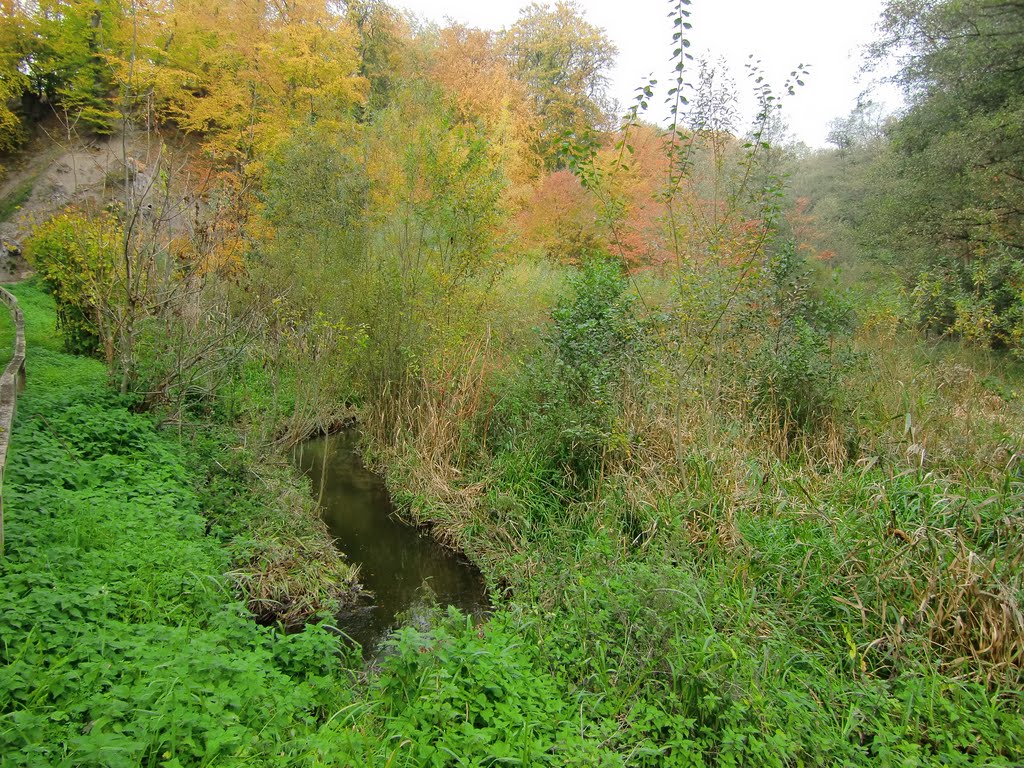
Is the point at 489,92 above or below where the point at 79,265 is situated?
above

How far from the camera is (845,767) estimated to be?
2457 millimetres

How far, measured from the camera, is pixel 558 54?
21375mm

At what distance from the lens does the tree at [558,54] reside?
2108 centimetres

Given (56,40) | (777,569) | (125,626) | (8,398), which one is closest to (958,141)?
(777,569)

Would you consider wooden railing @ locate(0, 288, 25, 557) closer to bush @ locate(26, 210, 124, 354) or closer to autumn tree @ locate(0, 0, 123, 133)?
bush @ locate(26, 210, 124, 354)

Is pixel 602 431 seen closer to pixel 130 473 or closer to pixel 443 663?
pixel 443 663

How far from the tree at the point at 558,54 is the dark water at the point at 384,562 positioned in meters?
17.0

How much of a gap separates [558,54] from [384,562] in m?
21.0

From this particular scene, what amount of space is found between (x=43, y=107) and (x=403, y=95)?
1748 cm

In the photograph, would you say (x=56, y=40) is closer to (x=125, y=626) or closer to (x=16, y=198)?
(x=16, y=198)

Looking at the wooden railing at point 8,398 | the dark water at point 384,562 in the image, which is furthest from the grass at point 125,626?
the dark water at point 384,562

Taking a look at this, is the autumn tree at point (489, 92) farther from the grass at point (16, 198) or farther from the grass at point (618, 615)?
the grass at point (16, 198)

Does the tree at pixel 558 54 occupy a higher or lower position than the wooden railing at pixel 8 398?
higher

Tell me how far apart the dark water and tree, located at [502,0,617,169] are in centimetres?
1705
